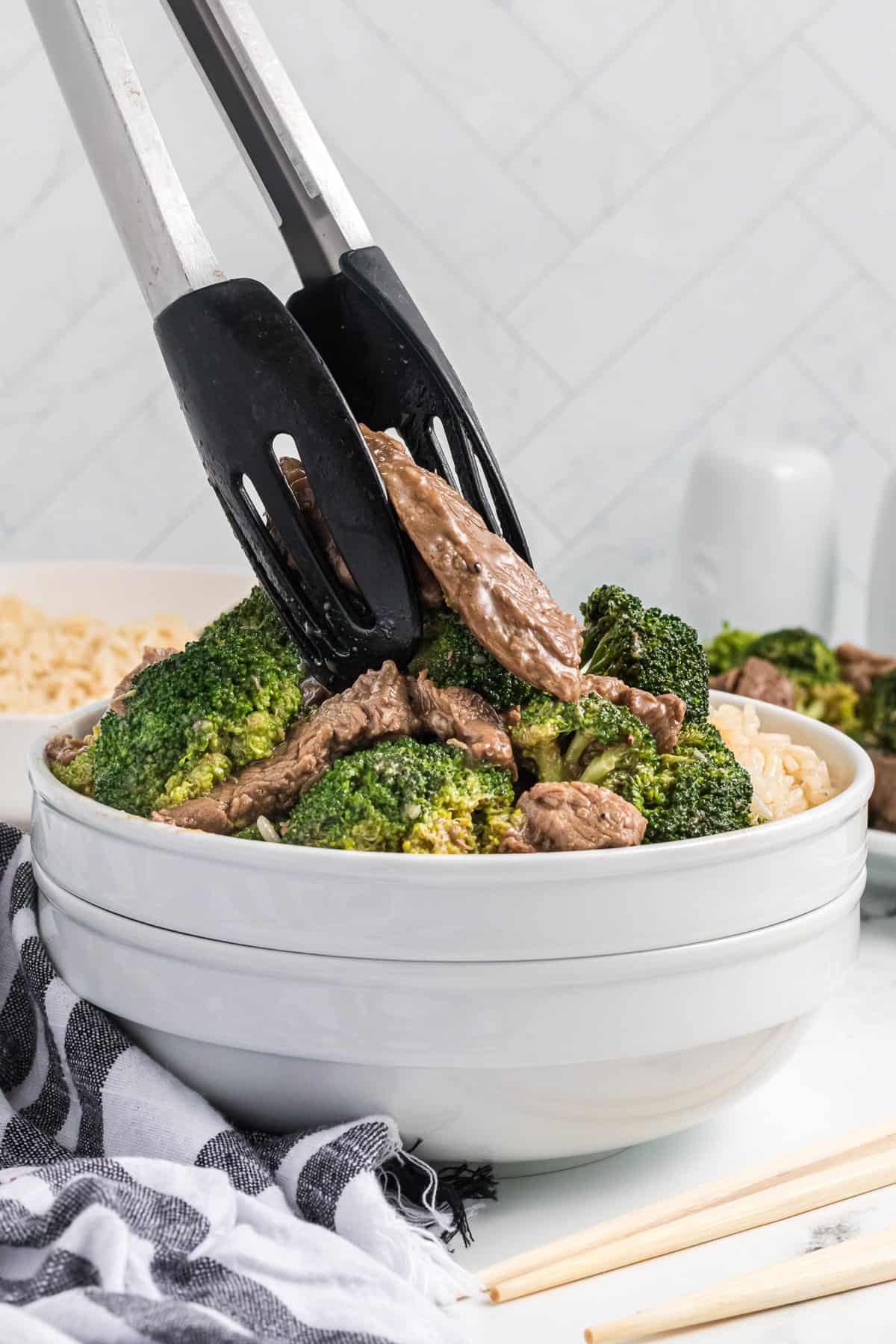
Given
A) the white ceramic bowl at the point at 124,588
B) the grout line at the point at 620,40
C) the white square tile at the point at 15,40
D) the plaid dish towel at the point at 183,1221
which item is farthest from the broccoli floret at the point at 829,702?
the white square tile at the point at 15,40

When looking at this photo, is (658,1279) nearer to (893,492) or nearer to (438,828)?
(438,828)

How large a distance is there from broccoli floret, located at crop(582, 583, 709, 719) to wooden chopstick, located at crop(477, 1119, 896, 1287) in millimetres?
448

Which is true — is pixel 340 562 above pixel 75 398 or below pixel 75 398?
above

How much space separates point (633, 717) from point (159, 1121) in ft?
1.89

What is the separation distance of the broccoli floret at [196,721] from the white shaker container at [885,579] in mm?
1863

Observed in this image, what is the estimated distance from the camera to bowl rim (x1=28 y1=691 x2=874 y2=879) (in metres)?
1.09

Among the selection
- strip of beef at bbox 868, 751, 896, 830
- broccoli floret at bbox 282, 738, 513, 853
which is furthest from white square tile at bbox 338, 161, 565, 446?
broccoli floret at bbox 282, 738, 513, 853

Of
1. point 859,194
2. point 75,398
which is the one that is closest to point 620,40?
point 859,194

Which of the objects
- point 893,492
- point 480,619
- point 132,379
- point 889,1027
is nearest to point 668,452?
point 893,492

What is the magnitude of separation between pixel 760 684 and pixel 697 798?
3.24 feet

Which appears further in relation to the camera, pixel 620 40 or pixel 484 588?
pixel 620 40

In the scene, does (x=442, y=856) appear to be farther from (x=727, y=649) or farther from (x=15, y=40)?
(x=15, y=40)

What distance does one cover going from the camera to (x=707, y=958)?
1.16m

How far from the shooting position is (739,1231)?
120cm
